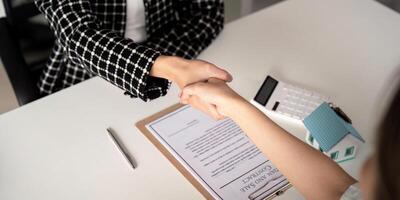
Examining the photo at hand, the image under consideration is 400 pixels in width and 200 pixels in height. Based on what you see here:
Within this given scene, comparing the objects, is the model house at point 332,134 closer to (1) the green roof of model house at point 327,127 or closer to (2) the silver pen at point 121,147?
(1) the green roof of model house at point 327,127

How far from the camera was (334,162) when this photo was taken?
2.87 ft

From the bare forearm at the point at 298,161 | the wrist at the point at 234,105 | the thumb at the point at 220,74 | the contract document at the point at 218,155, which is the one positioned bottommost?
the contract document at the point at 218,155

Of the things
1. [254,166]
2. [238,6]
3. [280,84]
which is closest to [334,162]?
[254,166]

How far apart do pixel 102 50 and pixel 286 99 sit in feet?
1.42

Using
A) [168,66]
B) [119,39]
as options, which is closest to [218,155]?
[168,66]

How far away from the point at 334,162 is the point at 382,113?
39 cm

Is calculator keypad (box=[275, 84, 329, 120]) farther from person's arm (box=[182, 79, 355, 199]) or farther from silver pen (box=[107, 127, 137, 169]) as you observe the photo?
silver pen (box=[107, 127, 137, 169])

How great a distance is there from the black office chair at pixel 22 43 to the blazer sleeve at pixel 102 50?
129mm

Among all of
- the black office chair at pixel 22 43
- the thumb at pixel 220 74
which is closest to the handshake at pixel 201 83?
the thumb at pixel 220 74

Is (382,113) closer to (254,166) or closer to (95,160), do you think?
(254,166)

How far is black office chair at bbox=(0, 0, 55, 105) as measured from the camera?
47.6 inches

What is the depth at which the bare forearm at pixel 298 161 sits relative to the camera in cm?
85

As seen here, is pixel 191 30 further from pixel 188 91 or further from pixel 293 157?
pixel 293 157

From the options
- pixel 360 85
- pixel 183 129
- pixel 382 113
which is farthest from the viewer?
pixel 360 85
